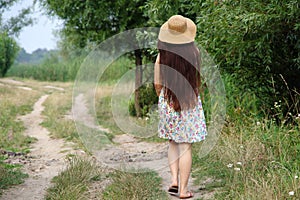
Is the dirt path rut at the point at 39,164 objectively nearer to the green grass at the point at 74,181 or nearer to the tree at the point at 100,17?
the green grass at the point at 74,181

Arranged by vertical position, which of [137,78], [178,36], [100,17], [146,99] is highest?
[100,17]

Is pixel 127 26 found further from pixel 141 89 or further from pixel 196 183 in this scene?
pixel 196 183

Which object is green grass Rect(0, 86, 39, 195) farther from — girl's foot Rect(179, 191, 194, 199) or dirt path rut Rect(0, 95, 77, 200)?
girl's foot Rect(179, 191, 194, 199)

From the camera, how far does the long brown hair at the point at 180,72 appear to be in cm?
393

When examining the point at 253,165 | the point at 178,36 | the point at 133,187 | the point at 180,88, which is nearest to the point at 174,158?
the point at 133,187

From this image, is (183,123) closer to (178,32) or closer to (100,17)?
(178,32)

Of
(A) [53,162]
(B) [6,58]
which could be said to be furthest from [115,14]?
(B) [6,58]

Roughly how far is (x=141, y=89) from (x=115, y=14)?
190cm

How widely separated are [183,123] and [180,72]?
1.59 feet

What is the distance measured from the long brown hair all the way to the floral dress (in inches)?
3.0

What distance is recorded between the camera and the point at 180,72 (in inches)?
156

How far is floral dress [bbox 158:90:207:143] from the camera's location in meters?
4.05

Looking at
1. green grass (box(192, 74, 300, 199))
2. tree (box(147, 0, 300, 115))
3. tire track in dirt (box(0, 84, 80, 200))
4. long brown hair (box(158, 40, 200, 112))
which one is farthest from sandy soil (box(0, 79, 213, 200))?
tree (box(147, 0, 300, 115))

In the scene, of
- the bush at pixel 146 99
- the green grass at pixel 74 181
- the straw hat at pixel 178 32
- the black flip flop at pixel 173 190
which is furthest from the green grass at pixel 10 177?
the bush at pixel 146 99
